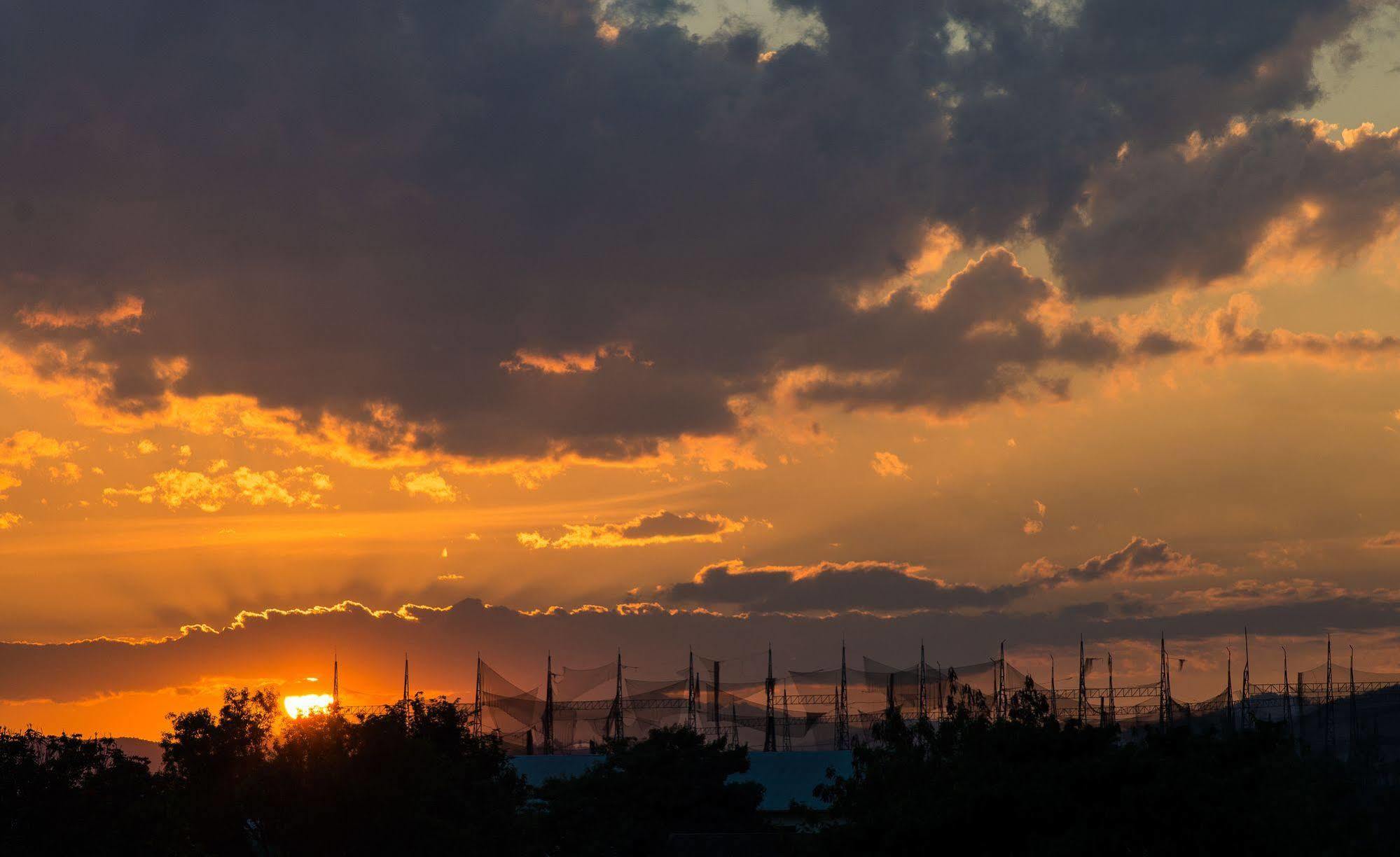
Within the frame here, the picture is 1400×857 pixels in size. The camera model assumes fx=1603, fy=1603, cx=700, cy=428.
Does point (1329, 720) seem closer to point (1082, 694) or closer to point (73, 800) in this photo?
point (1082, 694)

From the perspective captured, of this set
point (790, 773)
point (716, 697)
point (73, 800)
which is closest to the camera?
point (73, 800)

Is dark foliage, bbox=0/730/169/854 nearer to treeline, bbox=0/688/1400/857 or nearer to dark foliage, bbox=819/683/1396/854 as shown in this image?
treeline, bbox=0/688/1400/857

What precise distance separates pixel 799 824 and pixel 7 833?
154 ft

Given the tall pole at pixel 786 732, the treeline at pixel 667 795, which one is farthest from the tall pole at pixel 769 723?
the treeline at pixel 667 795

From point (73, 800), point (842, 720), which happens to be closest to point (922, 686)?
point (842, 720)

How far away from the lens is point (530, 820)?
80.0 m

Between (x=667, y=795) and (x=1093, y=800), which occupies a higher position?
(x=1093, y=800)

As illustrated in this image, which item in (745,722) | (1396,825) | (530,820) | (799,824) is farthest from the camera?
(745,722)

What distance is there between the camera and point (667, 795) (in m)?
92.4

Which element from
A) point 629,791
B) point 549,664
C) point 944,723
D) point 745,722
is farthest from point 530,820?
point 549,664

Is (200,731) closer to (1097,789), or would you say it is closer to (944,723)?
(944,723)

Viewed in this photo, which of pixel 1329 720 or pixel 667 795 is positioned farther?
pixel 1329 720

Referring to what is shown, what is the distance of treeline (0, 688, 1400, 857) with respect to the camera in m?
49.1

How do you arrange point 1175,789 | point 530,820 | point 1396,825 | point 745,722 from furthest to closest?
point 745,722
point 1396,825
point 530,820
point 1175,789
